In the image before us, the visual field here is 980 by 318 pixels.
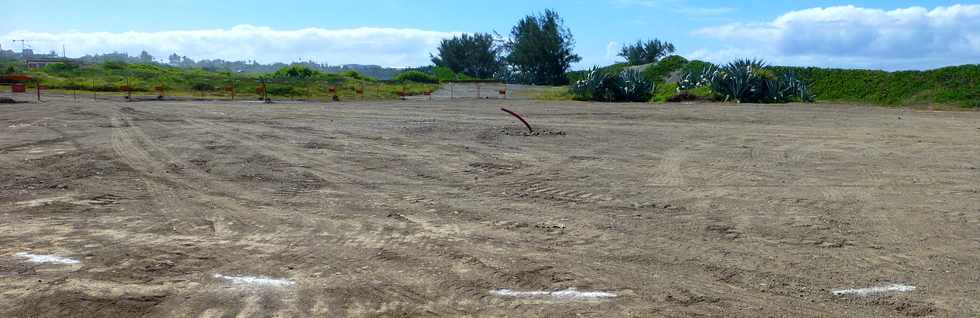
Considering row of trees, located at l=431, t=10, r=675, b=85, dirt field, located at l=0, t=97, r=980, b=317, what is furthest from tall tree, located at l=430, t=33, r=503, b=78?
dirt field, located at l=0, t=97, r=980, b=317

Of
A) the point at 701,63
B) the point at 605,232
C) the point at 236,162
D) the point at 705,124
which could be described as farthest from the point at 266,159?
the point at 701,63

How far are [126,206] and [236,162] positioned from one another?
3.80m

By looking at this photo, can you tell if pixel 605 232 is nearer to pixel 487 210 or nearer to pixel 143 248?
pixel 487 210

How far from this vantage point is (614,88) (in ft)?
129

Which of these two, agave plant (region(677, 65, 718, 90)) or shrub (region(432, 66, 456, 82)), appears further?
shrub (region(432, 66, 456, 82))

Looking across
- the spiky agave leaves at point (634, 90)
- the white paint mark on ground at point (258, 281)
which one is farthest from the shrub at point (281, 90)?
the white paint mark on ground at point (258, 281)

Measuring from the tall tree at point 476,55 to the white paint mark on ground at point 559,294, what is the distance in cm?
9038

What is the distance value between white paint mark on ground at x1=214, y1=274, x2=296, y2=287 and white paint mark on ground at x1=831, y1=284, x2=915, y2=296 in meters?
3.90

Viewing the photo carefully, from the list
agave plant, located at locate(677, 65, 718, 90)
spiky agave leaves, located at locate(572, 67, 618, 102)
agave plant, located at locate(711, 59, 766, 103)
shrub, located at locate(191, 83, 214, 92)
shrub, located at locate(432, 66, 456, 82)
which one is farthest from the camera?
shrub, located at locate(432, 66, 456, 82)

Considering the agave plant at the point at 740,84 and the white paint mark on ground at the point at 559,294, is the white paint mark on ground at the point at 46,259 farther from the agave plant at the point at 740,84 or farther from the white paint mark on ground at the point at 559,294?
the agave plant at the point at 740,84

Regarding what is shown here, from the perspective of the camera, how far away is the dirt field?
5.03 meters

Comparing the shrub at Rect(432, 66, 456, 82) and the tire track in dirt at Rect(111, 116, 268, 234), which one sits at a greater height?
the shrub at Rect(432, 66, 456, 82)

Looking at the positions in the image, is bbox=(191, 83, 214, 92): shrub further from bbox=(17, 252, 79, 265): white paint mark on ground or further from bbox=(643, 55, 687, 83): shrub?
bbox=(17, 252, 79, 265): white paint mark on ground

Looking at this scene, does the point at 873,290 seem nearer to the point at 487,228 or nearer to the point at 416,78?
the point at 487,228
